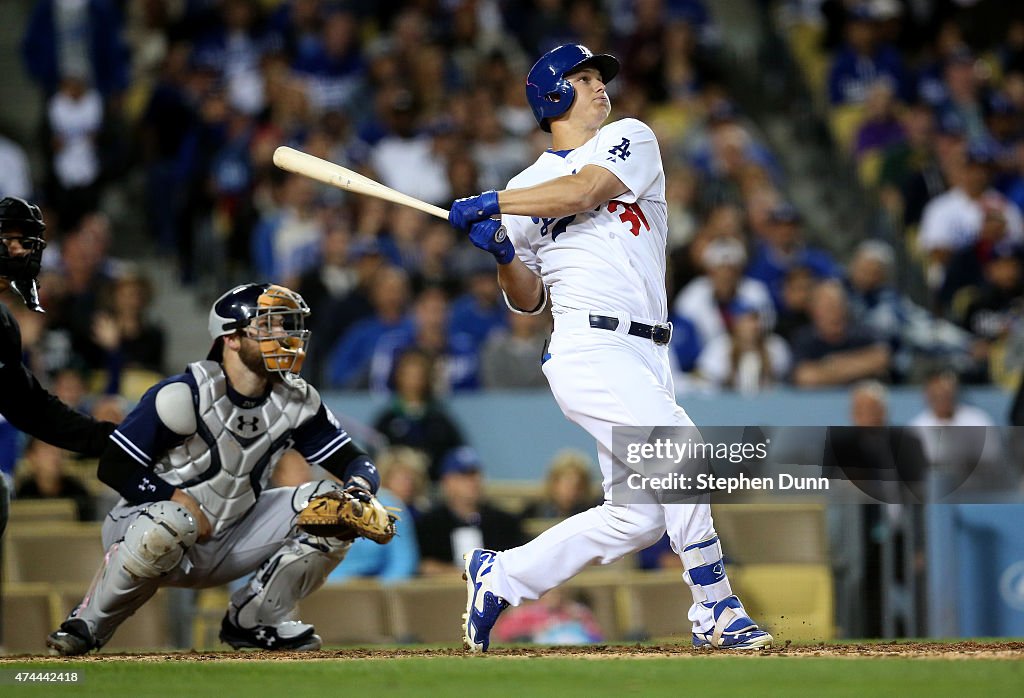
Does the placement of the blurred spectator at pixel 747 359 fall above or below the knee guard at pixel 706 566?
above

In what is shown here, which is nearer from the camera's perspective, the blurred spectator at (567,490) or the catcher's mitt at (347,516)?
the catcher's mitt at (347,516)

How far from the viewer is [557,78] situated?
16.7 ft

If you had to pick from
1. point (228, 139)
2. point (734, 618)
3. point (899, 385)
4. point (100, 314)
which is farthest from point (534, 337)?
point (734, 618)

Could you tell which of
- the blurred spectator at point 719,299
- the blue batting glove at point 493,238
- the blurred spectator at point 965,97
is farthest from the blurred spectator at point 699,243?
the blue batting glove at point 493,238

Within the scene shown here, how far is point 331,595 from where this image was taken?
7.25 metres

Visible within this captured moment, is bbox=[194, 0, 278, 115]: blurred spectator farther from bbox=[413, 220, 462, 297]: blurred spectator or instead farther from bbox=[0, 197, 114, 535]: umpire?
bbox=[0, 197, 114, 535]: umpire

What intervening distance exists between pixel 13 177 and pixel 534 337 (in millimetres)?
4963

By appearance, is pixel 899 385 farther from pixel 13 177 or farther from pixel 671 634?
pixel 13 177

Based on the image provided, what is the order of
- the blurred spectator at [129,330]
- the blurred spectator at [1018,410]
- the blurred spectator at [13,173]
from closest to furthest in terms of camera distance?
1. the blurred spectator at [1018,410]
2. the blurred spectator at [129,330]
3. the blurred spectator at [13,173]

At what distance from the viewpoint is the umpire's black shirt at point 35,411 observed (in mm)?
5285

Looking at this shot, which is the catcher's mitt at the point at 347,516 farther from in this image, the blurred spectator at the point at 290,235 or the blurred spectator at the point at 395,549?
the blurred spectator at the point at 290,235

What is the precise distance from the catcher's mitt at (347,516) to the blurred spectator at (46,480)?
3.18 meters

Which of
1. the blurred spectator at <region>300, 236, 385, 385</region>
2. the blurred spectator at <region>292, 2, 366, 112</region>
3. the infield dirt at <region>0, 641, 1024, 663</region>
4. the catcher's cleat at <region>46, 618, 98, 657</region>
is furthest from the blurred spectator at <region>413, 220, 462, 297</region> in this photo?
the catcher's cleat at <region>46, 618, 98, 657</region>

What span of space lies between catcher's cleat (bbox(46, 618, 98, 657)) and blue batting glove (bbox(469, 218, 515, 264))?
2.08 metres
